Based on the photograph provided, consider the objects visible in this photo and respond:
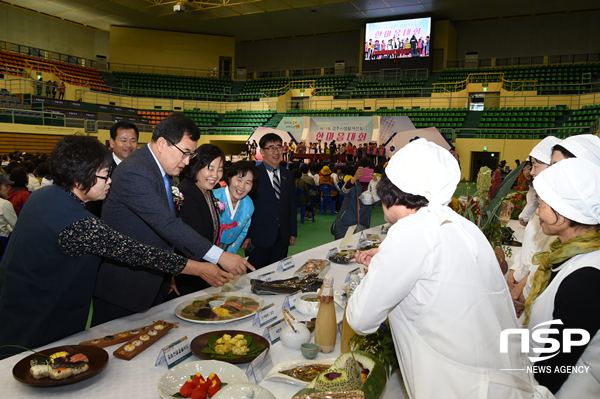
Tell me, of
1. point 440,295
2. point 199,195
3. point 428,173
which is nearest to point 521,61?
point 199,195

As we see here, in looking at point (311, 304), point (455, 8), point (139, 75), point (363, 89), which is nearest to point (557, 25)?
point (455, 8)

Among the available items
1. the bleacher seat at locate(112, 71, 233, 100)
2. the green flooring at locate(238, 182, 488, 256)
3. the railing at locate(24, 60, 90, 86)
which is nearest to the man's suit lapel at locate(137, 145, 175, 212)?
the green flooring at locate(238, 182, 488, 256)

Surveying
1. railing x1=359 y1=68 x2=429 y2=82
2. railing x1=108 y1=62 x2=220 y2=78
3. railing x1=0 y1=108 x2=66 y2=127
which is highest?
railing x1=108 y1=62 x2=220 y2=78

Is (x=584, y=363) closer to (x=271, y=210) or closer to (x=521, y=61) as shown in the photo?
(x=271, y=210)

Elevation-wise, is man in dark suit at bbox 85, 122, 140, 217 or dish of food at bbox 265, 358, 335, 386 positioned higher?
man in dark suit at bbox 85, 122, 140, 217

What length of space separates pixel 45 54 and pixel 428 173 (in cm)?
2592

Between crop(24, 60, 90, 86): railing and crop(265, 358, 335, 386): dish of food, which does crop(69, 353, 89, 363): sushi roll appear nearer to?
crop(265, 358, 335, 386): dish of food

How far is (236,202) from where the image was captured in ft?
9.53

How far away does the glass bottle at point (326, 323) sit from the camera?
57.8 inches

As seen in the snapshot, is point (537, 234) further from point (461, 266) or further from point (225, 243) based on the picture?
point (225, 243)

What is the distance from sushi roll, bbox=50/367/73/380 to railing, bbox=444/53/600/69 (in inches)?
890

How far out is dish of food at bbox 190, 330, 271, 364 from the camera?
1364 mm

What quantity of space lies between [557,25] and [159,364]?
2412 centimetres

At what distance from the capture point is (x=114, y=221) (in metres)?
1.93
